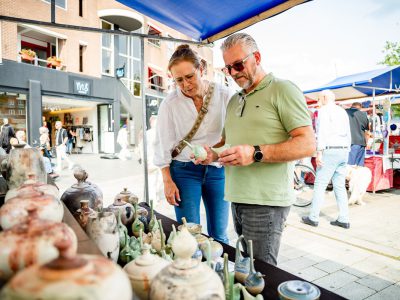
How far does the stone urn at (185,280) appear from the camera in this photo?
→ 0.67 metres

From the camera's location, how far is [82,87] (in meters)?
15.1

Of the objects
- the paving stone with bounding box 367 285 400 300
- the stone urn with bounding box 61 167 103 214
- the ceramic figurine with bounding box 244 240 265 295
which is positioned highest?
the stone urn with bounding box 61 167 103 214

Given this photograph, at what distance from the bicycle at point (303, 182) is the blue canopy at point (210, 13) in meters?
3.96

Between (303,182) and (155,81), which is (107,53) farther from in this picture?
(303,182)

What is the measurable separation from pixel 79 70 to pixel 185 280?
16.6 metres

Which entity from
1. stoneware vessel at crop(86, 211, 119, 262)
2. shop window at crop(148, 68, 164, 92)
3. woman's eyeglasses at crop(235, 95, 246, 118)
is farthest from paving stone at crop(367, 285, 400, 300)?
shop window at crop(148, 68, 164, 92)

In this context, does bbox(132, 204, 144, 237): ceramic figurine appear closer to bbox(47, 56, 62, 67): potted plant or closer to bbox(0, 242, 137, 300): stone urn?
bbox(0, 242, 137, 300): stone urn

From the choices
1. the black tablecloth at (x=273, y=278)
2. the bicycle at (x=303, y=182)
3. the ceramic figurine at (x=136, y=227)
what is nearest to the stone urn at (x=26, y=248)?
the black tablecloth at (x=273, y=278)

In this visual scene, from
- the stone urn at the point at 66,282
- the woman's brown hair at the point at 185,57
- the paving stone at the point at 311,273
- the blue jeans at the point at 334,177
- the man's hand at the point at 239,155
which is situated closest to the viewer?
the stone urn at the point at 66,282

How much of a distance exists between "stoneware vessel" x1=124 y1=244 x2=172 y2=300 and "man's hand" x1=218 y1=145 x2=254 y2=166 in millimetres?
689

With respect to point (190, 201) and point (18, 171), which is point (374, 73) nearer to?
point (190, 201)

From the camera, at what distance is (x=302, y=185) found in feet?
21.1

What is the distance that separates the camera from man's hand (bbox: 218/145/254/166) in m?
1.43

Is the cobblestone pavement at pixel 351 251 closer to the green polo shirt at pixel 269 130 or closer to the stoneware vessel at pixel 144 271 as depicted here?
the green polo shirt at pixel 269 130
